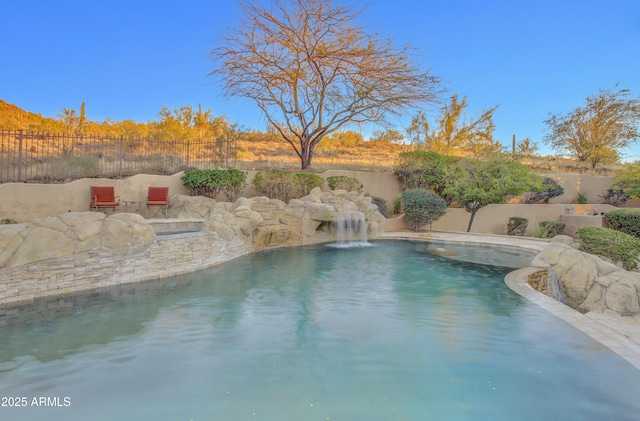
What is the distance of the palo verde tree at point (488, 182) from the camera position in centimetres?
1398

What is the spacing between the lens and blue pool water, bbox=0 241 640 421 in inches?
112

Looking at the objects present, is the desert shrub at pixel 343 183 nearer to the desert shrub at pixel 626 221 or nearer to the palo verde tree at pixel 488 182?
the palo verde tree at pixel 488 182

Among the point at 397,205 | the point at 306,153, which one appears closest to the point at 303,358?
the point at 397,205

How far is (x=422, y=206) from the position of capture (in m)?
13.9

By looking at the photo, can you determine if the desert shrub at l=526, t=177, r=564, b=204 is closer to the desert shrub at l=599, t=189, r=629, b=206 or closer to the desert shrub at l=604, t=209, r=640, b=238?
the desert shrub at l=599, t=189, r=629, b=206

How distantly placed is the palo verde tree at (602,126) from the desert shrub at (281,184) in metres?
20.6

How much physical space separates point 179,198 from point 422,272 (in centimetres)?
746

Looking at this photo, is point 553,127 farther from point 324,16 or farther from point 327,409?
point 327,409

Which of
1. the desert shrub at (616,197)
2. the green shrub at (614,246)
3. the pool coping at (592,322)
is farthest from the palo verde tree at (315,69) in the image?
the desert shrub at (616,197)

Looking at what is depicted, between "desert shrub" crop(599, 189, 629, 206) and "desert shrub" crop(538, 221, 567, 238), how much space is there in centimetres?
677

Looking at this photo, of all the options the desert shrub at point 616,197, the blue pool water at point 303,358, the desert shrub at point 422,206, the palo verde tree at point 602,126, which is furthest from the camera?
the palo verde tree at point 602,126

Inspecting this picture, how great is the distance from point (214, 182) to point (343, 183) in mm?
5575

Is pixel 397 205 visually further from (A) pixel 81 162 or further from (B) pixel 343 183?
(A) pixel 81 162

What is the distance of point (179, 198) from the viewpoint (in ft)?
36.8
